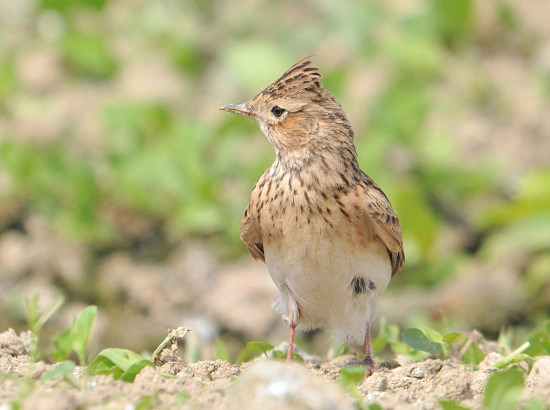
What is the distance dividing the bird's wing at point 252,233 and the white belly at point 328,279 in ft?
0.40

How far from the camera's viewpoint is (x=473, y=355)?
16.9 feet

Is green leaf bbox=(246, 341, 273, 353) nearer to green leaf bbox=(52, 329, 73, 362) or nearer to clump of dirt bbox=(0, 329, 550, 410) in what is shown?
clump of dirt bbox=(0, 329, 550, 410)

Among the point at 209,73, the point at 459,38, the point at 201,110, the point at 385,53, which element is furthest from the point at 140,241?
the point at 459,38

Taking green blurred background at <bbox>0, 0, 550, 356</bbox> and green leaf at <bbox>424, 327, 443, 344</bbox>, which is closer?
green leaf at <bbox>424, 327, 443, 344</bbox>

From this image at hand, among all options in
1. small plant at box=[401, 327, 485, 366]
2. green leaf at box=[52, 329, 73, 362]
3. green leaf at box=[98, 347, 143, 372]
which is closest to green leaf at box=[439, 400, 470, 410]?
small plant at box=[401, 327, 485, 366]

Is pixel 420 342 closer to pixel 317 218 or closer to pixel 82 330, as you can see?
pixel 317 218

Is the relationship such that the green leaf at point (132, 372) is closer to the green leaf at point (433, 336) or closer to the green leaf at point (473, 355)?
the green leaf at point (433, 336)

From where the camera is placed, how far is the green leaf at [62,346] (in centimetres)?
509

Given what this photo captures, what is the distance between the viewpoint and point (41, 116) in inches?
385

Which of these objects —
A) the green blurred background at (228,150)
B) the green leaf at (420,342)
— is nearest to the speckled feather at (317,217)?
the green leaf at (420,342)

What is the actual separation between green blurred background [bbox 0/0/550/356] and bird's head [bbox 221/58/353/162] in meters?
1.79

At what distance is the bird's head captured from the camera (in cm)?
543

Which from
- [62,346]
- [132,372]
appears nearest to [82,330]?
[62,346]

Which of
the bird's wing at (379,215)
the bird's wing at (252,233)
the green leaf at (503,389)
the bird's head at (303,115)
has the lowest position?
the green leaf at (503,389)
